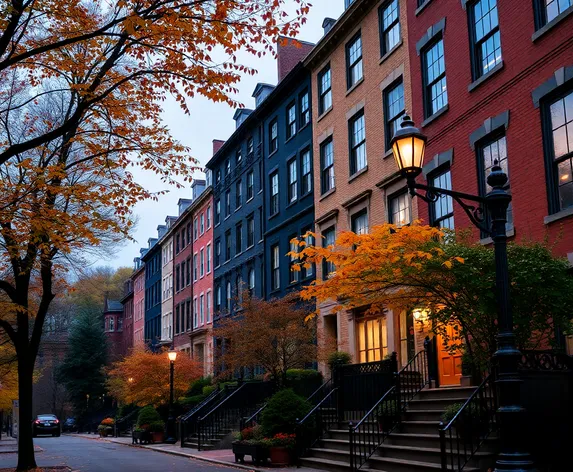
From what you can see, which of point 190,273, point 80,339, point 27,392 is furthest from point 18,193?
point 80,339

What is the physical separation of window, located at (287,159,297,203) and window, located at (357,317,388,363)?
28.6ft

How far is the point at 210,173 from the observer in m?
46.4

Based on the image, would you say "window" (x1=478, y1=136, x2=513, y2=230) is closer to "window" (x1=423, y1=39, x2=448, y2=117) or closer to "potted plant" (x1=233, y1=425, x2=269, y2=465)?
"window" (x1=423, y1=39, x2=448, y2=117)

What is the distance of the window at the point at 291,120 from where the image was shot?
1209 inches

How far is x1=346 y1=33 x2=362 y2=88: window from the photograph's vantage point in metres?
24.3

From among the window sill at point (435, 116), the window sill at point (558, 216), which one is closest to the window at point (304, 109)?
the window sill at point (435, 116)

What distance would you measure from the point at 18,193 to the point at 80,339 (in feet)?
194

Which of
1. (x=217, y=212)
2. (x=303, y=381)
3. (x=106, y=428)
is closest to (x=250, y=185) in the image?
(x=217, y=212)

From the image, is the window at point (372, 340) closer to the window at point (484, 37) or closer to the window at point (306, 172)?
the window at point (306, 172)

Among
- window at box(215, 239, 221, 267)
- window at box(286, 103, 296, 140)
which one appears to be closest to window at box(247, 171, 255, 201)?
window at box(286, 103, 296, 140)

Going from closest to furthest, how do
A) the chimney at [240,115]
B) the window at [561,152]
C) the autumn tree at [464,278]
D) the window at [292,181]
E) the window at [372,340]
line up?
1. the autumn tree at [464,278]
2. the window at [561,152]
3. the window at [372,340]
4. the window at [292,181]
5. the chimney at [240,115]

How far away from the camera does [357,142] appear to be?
23922 millimetres

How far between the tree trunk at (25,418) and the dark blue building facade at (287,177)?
11717mm

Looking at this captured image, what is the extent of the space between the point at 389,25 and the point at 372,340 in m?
9.80
